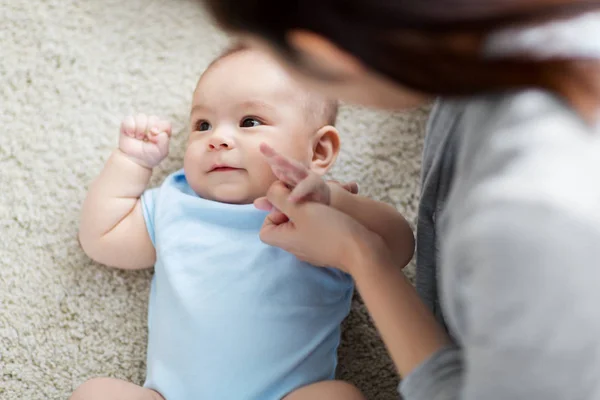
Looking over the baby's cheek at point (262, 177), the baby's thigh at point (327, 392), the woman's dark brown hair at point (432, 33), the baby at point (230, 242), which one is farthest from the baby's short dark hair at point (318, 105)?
the woman's dark brown hair at point (432, 33)

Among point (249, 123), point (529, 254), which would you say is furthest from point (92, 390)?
point (529, 254)

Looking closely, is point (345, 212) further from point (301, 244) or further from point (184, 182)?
point (184, 182)

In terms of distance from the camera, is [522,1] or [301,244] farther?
[301,244]

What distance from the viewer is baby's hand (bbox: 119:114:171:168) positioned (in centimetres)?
103

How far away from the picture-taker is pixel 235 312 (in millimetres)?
907

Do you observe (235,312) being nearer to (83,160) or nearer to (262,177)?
(262,177)

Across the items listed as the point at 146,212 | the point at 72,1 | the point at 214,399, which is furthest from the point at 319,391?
the point at 72,1

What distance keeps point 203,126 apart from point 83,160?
0.25 m

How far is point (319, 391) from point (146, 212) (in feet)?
1.26

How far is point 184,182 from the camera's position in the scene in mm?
1056

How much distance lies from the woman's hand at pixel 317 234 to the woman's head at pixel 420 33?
292 millimetres

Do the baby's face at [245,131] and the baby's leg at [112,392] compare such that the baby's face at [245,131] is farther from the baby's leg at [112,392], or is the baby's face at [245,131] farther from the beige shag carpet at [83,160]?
the baby's leg at [112,392]

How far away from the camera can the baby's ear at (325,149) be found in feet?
3.31

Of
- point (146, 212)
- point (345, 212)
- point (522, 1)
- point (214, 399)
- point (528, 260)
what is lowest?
point (214, 399)
